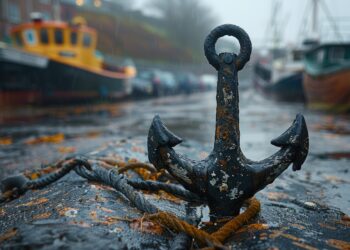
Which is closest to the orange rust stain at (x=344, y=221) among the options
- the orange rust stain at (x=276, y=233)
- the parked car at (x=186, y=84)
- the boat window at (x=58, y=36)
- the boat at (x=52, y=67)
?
the orange rust stain at (x=276, y=233)

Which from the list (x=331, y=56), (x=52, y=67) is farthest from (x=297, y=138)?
(x=331, y=56)

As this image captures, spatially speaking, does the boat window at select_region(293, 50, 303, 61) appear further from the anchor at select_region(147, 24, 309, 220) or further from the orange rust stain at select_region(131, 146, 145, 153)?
the anchor at select_region(147, 24, 309, 220)

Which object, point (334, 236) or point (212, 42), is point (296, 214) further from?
point (212, 42)

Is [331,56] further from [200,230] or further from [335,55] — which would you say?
[200,230]

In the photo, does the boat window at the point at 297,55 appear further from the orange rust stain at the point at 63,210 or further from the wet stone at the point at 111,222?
the orange rust stain at the point at 63,210

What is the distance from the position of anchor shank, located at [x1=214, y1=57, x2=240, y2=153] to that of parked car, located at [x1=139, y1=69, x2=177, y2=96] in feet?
76.7

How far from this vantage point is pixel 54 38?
15.7 meters

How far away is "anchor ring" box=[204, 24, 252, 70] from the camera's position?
5.68 ft

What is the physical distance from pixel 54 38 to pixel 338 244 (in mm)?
15963

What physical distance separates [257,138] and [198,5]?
57.7 meters

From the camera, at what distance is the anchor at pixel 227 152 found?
177 centimetres

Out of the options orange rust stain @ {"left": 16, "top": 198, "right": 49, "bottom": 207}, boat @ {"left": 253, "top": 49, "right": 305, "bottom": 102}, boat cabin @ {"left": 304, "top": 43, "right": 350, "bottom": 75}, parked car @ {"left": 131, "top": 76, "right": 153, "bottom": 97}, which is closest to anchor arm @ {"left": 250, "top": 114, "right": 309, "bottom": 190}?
orange rust stain @ {"left": 16, "top": 198, "right": 49, "bottom": 207}

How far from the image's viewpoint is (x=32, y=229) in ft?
5.10

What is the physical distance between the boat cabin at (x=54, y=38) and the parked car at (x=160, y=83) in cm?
911
